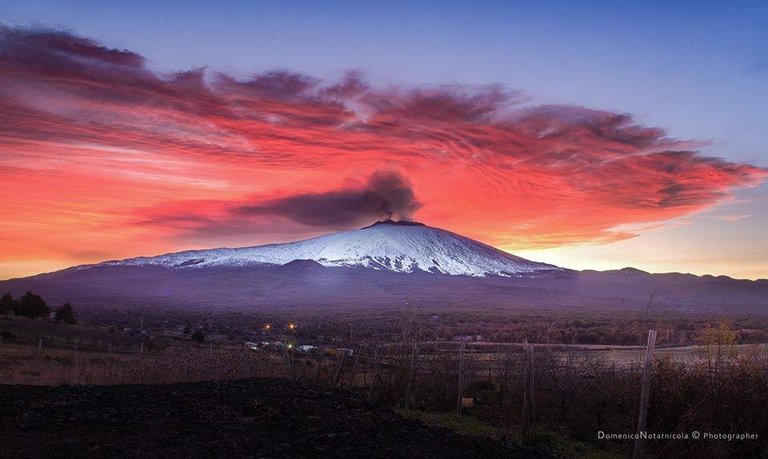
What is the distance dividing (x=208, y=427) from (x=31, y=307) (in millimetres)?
38972

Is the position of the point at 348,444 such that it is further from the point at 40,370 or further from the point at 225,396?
the point at 40,370

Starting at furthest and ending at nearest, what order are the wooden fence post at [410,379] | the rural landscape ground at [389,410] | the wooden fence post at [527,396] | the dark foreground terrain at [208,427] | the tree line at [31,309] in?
the tree line at [31,309], the wooden fence post at [410,379], the wooden fence post at [527,396], the rural landscape ground at [389,410], the dark foreground terrain at [208,427]

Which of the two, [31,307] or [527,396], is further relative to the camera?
[31,307]

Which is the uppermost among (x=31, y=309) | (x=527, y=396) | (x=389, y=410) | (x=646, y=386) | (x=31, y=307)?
(x=646, y=386)

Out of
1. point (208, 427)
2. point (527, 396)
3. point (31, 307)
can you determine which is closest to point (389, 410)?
point (527, 396)

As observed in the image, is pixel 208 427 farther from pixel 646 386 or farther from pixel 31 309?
pixel 31 309

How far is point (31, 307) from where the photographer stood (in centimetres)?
4334

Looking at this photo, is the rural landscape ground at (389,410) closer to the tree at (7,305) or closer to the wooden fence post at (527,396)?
the wooden fence post at (527,396)

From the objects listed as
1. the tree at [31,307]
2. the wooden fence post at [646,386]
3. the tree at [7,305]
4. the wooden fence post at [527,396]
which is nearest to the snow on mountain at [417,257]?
the tree at [31,307]

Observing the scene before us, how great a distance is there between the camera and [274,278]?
162 m

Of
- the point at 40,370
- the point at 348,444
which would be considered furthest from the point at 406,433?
the point at 40,370

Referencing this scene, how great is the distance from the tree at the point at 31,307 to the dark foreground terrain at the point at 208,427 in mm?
34785

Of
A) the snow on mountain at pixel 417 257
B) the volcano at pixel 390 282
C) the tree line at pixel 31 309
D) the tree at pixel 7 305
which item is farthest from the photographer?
the snow on mountain at pixel 417 257

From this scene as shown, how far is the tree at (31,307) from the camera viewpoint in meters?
43.0
